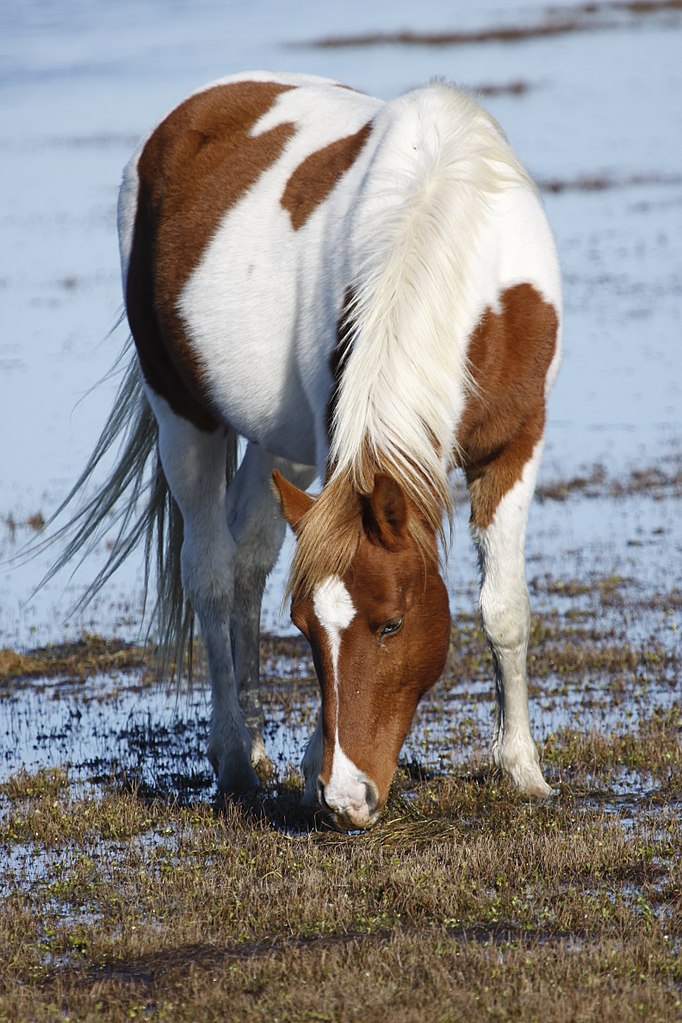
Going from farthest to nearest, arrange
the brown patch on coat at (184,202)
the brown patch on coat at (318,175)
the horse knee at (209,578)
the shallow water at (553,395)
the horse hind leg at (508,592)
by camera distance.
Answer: the shallow water at (553,395)
the horse knee at (209,578)
the brown patch on coat at (184,202)
the brown patch on coat at (318,175)
the horse hind leg at (508,592)

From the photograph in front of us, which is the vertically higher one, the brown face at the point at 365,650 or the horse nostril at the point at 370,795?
the brown face at the point at 365,650

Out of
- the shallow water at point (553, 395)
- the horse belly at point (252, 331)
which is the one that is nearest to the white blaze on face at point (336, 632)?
the horse belly at point (252, 331)

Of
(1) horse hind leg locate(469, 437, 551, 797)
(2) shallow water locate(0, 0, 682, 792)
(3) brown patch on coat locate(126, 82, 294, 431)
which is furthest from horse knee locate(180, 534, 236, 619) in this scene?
(1) horse hind leg locate(469, 437, 551, 797)

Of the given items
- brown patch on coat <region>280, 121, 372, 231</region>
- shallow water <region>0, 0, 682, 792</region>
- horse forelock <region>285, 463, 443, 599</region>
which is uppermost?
brown patch on coat <region>280, 121, 372, 231</region>

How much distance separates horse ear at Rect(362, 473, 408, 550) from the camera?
12.9 feet

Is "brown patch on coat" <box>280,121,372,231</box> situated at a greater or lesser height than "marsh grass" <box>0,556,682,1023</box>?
greater

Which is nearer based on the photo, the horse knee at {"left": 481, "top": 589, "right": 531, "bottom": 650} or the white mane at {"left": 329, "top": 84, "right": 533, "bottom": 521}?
the white mane at {"left": 329, "top": 84, "right": 533, "bottom": 521}

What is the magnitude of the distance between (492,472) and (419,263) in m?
0.77

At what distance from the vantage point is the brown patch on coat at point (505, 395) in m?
4.50

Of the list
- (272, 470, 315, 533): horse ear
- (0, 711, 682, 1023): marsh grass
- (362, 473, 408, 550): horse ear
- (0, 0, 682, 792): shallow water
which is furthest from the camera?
(0, 0, 682, 792): shallow water

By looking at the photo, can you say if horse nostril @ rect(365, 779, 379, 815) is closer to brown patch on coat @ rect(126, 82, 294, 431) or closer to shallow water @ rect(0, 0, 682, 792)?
shallow water @ rect(0, 0, 682, 792)

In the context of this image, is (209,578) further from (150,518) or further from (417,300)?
(417,300)

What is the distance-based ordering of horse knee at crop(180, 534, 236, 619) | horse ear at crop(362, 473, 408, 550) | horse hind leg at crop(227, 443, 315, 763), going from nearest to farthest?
1. horse ear at crop(362, 473, 408, 550)
2. horse knee at crop(180, 534, 236, 619)
3. horse hind leg at crop(227, 443, 315, 763)

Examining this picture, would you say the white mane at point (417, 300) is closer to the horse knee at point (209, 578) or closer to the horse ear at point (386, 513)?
the horse ear at point (386, 513)
